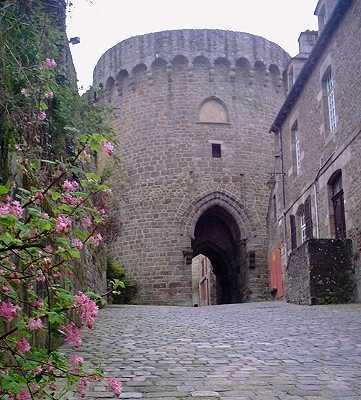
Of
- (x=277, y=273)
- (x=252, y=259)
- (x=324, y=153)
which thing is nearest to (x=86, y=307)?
(x=324, y=153)

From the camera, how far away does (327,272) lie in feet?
43.9

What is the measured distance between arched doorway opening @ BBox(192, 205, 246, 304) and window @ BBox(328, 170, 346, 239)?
30.5ft

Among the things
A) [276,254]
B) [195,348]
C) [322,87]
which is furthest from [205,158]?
[195,348]

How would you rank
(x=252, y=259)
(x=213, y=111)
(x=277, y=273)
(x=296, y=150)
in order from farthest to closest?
1. (x=213, y=111)
2. (x=252, y=259)
3. (x=277, y=273)
4. (x=296, y=150)

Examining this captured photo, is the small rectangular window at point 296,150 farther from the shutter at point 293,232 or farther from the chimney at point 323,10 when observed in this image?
the chimney at point 323,10

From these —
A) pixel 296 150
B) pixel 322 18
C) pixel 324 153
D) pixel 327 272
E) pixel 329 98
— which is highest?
pixel 322 18

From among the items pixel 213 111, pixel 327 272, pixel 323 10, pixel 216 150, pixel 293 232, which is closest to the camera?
pixel 327 272

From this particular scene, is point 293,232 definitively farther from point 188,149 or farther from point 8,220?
point 8,220

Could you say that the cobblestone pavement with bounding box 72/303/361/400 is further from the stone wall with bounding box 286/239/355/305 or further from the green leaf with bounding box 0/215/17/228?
the stone wall with bounding box 286/239/355/305

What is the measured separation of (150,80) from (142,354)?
20.2 meters

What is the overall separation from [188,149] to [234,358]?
18.8m

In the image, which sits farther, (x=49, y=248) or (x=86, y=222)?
(x=86, y=222)

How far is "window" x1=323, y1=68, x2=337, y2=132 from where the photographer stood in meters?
15.8

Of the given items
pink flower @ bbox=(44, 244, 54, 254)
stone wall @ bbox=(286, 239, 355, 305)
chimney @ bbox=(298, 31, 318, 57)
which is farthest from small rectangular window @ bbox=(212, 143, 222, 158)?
pink flower @ bbox=(44, 244, 54, 254)
